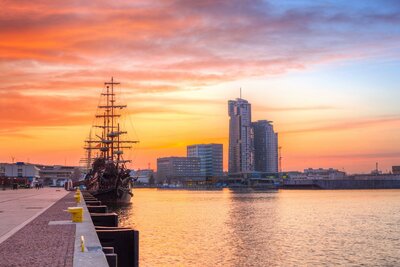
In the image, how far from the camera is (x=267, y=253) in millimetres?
41312

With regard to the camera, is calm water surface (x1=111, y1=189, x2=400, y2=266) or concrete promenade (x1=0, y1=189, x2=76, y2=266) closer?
concrete promenade (x1=0, y1=189, x2=76, y2=266)

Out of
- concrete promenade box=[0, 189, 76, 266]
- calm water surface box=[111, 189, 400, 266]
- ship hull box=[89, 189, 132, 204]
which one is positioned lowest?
calm water surface box=[111, 189, 400, 266]

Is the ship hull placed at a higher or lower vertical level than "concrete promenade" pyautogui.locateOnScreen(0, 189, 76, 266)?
lower

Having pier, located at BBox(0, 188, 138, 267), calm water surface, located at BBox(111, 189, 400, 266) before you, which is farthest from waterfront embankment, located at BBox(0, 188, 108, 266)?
calm water surface, located at BBox(111, 189, 400, 266)

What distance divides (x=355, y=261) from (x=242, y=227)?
25960mm

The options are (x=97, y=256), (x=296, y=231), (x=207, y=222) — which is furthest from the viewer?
(x=207, y=222)

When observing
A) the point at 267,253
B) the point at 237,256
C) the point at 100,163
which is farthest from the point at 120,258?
the point at 100,163

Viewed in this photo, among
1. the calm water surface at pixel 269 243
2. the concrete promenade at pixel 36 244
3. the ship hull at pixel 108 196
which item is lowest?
the calm water surface at pixel 269 243

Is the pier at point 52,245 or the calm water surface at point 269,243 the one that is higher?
the pier at point 52,245

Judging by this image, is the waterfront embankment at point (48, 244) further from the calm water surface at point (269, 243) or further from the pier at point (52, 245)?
the calm water surface at point (269, 243)

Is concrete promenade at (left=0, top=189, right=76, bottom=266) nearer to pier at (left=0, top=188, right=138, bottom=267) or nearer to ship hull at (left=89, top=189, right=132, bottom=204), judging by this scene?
pier at (left=0, top=188, right=138, bottom=267)

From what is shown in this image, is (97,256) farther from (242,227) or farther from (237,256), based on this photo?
(242,227)

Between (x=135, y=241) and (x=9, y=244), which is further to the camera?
(x=135, y=241)

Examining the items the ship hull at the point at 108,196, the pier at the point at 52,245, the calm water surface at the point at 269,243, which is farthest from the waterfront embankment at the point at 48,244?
the ship hull at the point at 108,196
